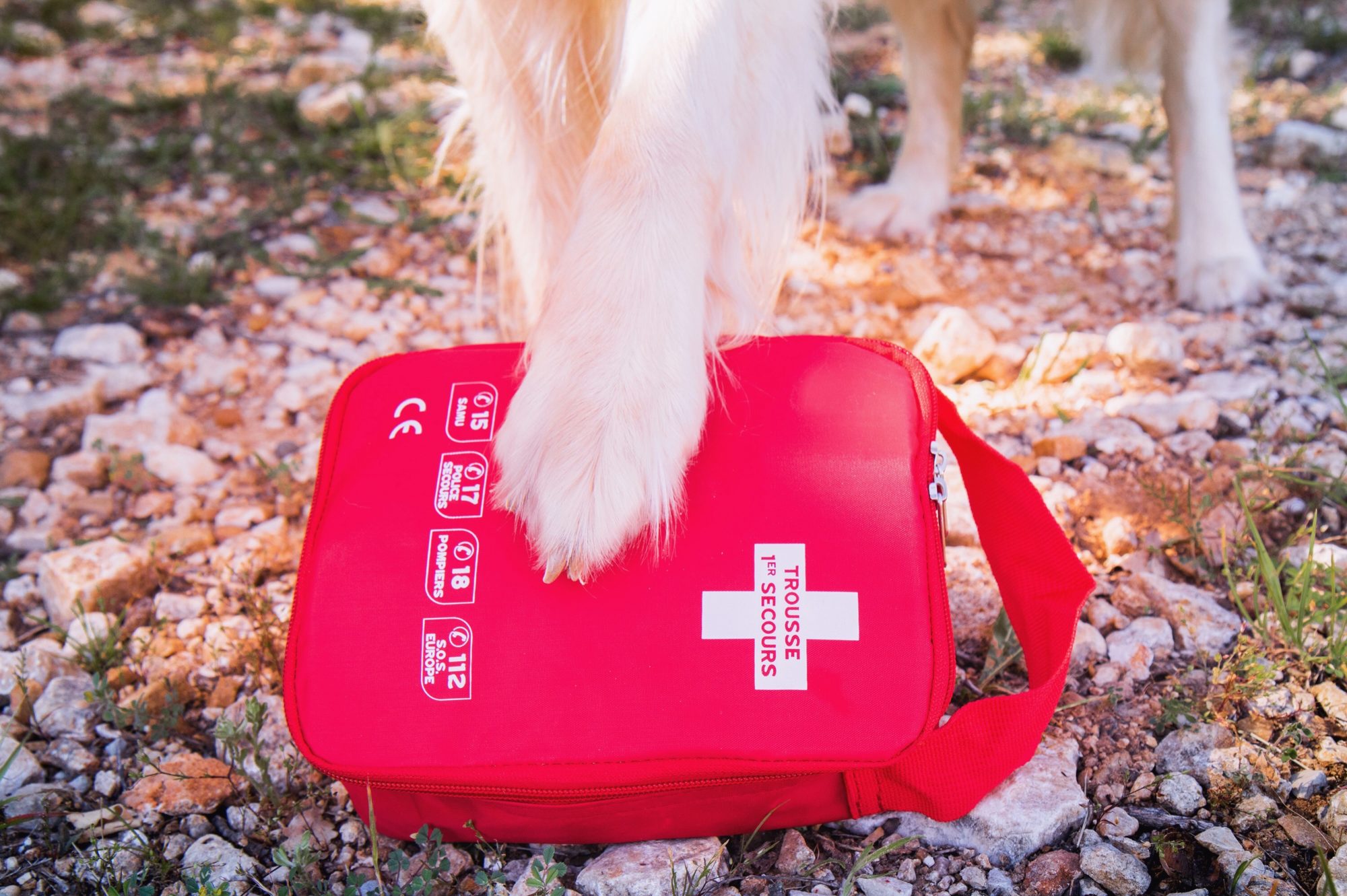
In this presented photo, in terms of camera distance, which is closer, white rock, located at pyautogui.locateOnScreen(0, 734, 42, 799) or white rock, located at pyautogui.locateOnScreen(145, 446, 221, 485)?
white rock, located at pyautogui.locateOnScreen(0, 734, 42, 799)

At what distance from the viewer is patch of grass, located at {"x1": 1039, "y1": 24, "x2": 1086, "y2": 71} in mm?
3527

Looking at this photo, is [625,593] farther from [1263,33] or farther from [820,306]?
[1263,33]

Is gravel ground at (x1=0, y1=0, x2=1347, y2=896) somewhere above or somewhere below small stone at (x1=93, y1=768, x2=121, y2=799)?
above

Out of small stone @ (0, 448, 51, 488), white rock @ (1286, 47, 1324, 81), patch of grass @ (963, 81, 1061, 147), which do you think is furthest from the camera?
white rock @ (1286, 47, 1324, 81)

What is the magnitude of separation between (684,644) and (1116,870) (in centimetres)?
60

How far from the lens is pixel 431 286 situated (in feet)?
8.17

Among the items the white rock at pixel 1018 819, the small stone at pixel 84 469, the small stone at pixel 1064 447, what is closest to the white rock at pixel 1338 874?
the white rock at pixel 1018 819

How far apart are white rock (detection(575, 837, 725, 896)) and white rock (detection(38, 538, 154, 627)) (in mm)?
977

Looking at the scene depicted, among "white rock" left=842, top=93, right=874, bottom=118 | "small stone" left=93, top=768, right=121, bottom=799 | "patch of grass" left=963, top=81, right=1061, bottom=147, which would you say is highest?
"patch of grass" left=963, top=81, right=1061, bottom=147

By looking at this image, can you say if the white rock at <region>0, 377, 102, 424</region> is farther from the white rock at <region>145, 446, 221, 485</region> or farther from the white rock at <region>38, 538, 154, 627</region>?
the white rock at <region>38, 538, 154, 627</region>

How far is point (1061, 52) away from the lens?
11.6 ft

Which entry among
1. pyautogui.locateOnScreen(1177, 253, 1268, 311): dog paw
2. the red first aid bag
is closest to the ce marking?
the red first aid bag

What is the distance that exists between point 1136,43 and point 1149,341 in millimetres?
1080

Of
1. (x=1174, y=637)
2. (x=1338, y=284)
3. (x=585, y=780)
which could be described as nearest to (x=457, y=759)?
Answer: (x=585, y=780)
